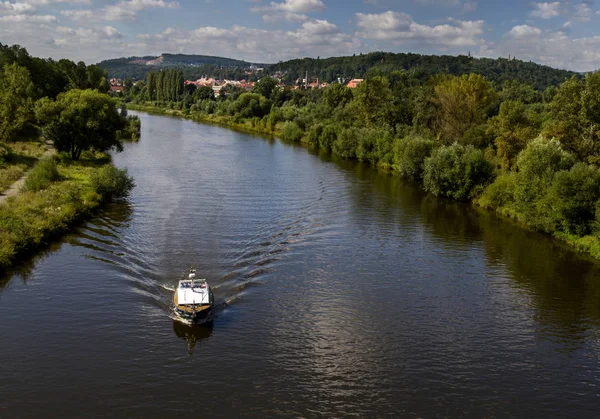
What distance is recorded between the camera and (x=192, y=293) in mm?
27453

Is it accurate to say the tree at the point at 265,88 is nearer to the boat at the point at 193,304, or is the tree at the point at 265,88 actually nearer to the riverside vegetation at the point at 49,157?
the riverside vegetation at the point at 49,157

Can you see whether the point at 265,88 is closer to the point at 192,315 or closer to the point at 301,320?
the point at 301,320

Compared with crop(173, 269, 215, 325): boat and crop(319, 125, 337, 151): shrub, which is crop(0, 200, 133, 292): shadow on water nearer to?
crop(173, 269, 215, 325): boat

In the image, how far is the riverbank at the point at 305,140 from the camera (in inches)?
1650

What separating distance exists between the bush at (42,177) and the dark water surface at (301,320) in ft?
18.9

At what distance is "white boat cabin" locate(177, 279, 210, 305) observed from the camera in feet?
88.4

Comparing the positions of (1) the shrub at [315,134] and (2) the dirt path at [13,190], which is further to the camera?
(1) the shrub at [315,134]

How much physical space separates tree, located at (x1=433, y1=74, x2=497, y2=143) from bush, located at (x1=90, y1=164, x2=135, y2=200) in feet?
144

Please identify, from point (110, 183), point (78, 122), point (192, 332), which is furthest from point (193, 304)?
point (78, 122)

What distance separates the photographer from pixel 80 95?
208 feet

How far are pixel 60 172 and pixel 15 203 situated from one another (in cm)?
1415

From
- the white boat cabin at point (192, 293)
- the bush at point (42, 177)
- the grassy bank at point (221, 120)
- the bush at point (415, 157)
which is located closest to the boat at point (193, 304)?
the white boat cabin at point (192, 293)

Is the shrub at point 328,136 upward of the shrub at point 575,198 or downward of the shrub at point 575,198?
upward

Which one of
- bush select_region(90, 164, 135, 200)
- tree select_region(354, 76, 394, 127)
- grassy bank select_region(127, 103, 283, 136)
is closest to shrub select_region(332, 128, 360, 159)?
tree select_region(354, 76, 394, 127)
